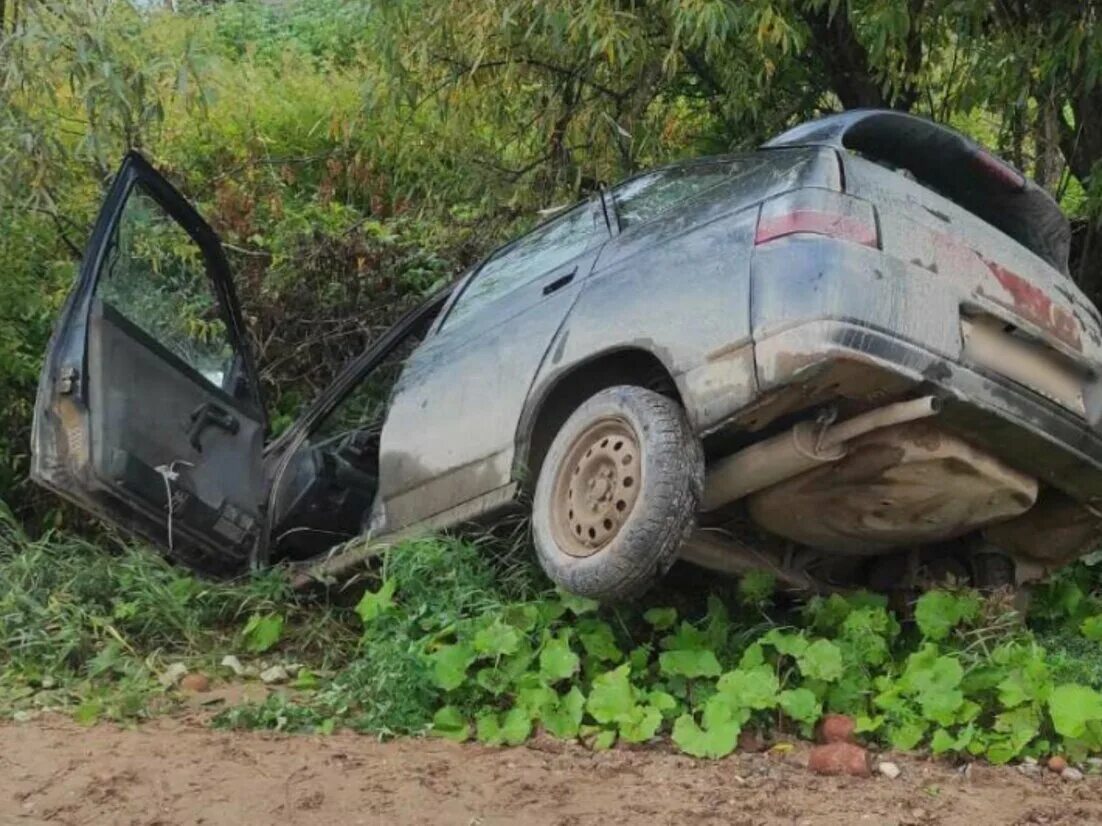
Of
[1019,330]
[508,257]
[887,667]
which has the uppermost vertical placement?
[508,257]

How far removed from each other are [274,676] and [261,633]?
0.38 meters

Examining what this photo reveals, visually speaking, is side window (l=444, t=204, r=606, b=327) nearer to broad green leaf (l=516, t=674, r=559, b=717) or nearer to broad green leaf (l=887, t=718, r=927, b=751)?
broad green leaf (l=516, t=674, r=559, b=717)

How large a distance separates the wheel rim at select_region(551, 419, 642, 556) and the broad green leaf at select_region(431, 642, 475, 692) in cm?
64

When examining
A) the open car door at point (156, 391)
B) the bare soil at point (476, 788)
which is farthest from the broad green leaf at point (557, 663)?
the open car door at point (156, 391)

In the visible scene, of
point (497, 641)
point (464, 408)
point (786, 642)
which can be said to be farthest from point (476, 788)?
point (464, 408)

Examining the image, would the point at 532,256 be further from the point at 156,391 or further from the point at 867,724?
the point at 867,724

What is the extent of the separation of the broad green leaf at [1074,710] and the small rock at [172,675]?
3342mm

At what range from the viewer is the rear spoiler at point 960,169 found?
4500mm

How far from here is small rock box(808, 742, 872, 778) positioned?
3.96 meters

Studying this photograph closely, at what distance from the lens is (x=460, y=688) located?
4.62 metres

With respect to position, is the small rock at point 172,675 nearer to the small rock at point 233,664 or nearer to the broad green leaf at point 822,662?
the small rock at point 233,664

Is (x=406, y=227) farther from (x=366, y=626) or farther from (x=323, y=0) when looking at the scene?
(x=323, y=0)

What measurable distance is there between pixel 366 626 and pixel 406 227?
14.3 feet

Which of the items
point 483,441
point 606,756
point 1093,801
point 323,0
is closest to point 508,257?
point 483,441
